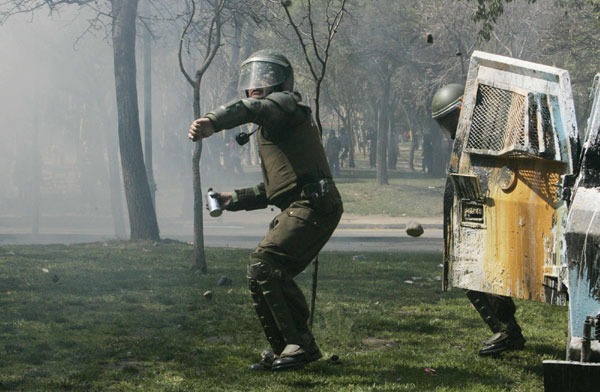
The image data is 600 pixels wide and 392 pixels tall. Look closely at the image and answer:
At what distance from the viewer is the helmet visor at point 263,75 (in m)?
Answer: 5.55

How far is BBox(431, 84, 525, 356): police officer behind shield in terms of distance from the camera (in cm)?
577

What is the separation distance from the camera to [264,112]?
5.18 metres

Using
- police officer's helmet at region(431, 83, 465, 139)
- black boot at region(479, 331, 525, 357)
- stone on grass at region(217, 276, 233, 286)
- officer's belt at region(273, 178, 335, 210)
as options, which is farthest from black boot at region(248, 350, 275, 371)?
stone on grass at region(217, 276, 233, 286)

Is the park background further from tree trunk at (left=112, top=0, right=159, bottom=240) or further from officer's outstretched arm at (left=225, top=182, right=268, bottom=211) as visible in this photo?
officer's outstretched arm at (left=225, top=182, right=268, bottom=211)

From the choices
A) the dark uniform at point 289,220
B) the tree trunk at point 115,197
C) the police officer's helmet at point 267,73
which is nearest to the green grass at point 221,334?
the dark uniform at point 289,220

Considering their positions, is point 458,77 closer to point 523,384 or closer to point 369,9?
point 369,9

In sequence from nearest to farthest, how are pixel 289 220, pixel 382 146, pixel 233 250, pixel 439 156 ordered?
pixel 289 220 < pixel 233 250 < pixel 382 146 < pixel 439 156

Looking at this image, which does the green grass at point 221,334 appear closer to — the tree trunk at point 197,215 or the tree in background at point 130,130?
the tree trunk at point 197,215

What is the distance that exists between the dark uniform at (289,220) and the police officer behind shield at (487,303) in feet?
2.77

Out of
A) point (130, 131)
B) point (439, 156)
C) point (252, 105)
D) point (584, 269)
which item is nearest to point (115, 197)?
point (130, 131)

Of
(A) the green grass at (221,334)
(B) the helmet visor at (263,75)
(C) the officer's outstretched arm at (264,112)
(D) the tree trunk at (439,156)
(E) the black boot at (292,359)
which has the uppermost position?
(D) the tree trunk at (439,156)

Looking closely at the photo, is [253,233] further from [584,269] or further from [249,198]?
[584,269]

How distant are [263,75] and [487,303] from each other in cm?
208

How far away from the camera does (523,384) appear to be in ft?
17.2
